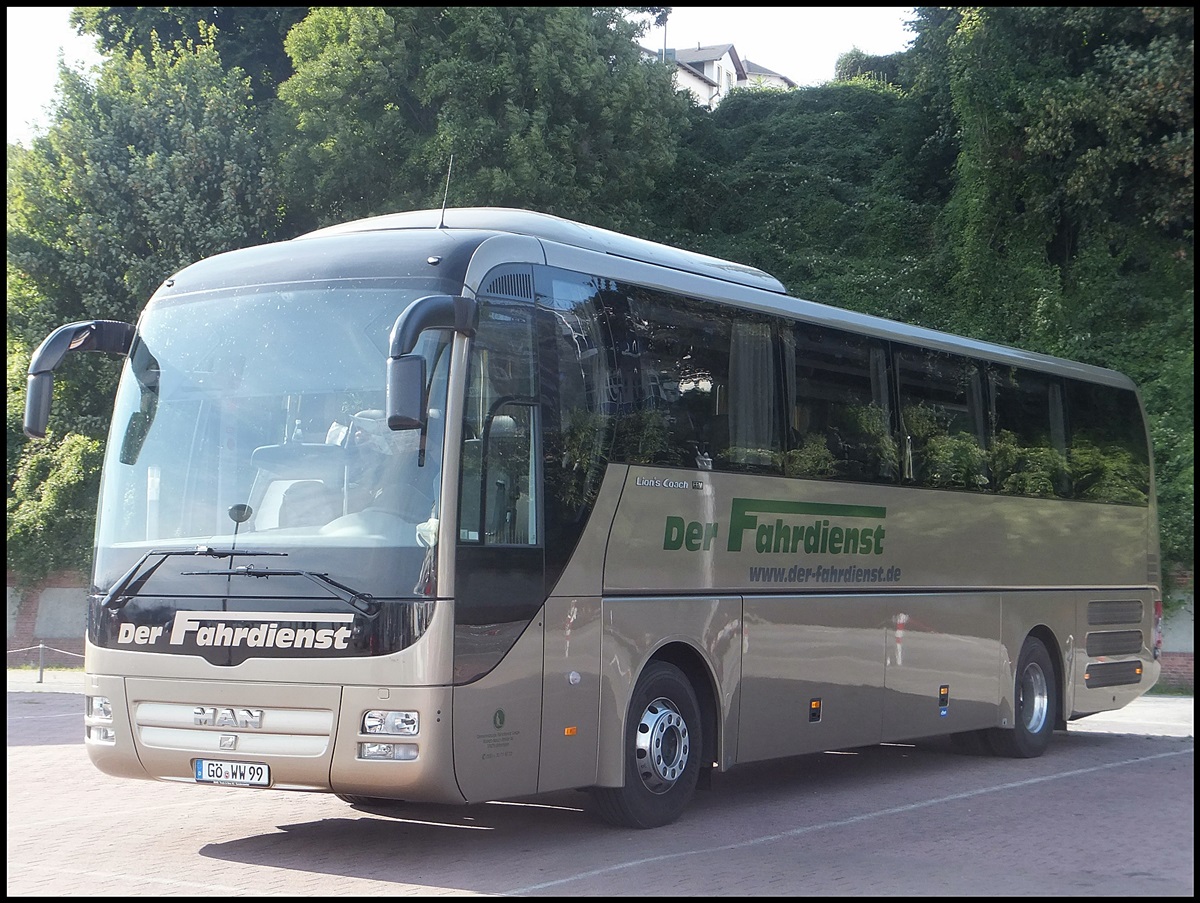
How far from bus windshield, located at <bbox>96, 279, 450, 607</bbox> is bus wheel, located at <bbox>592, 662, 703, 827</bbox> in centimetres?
232

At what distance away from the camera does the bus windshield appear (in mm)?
8414

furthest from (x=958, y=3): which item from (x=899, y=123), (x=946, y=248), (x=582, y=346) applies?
(x=582, y=346)

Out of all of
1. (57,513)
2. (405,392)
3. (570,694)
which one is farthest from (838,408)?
(57,513)

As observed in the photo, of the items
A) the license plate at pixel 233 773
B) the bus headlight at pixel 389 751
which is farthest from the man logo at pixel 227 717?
the bus headlight at pixel 389 751

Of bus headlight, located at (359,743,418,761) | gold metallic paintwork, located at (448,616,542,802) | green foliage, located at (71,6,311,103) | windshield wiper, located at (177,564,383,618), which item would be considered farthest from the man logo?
green foliage, located at (71,6,311,103)

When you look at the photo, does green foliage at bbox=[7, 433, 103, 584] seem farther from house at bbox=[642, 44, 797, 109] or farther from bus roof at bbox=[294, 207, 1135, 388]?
house at bbox=[642, 44, 797, 109]

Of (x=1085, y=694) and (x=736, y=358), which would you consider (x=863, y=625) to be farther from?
(x=1085, y=694)

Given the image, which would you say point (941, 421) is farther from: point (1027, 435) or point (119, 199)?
point (119, 199)

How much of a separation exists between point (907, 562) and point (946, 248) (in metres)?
20.3

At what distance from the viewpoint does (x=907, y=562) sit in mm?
13039

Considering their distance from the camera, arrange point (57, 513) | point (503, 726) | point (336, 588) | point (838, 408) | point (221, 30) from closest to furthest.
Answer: point (336, 588), point (503, 726), point (838, 408), point (57, 513), point (221, 30)

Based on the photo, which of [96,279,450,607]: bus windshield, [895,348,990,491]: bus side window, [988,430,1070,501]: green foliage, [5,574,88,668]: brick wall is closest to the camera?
[96,279,450,607]: bus windshield

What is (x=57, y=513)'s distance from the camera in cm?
2923

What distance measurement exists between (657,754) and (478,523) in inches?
93.7
